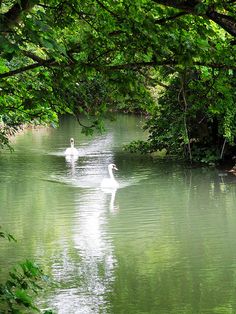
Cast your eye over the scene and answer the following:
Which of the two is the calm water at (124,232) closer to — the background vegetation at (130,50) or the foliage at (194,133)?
the foliage at (194,133)

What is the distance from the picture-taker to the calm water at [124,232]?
8.77m

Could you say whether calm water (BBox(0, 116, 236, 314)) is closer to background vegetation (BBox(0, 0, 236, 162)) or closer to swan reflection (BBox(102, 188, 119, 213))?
swan reflection (BBox(102, 188, 119, 213))

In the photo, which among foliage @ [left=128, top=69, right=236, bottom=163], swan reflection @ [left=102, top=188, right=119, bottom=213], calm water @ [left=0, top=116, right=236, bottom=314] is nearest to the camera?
calm water @ [left=0, top=116, right=236, bottom=314]

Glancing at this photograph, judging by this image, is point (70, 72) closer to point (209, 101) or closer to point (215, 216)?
point (209, 101)

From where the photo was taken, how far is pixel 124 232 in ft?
42.6

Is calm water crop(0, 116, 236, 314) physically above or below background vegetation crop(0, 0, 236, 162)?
below

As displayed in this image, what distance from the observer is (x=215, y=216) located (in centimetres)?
1470

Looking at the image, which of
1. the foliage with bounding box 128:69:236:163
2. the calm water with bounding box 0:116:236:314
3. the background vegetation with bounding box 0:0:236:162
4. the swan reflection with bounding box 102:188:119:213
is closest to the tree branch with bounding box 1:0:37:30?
the background vegetation with bounding box 0:0:236:162

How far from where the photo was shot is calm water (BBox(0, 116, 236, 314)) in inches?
345

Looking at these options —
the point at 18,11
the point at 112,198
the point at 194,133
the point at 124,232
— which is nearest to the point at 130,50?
the point at 18,11

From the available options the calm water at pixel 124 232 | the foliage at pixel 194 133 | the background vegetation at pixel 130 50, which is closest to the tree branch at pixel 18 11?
the background vegetation at pixel 130 50

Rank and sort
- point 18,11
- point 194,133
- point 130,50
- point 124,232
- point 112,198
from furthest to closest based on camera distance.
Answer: point 194,133 → point 112,198 → point 124,232 → point 130,50 → point 18,11

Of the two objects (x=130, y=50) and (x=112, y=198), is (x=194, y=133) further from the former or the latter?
(x=130, y=50)

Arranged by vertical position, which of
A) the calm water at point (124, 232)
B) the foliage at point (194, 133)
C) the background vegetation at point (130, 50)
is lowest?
the calm water at point (124, 232)
